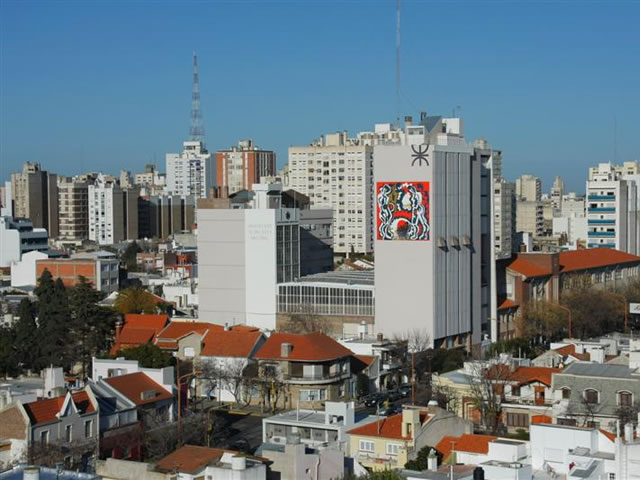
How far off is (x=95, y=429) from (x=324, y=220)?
5362 cm

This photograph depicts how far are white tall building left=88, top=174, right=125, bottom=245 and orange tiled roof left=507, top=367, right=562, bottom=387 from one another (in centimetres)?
12360

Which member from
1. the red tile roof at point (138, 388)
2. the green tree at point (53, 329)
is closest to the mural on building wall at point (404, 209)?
the green tree at point (53, 329)

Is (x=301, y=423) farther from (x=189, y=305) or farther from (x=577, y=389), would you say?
(x=189, y=305)

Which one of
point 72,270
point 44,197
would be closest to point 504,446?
point 72,270

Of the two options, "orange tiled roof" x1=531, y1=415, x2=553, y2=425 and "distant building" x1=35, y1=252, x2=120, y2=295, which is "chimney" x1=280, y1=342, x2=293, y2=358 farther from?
"distant building" x1=35, y1=252, x2=120, y2=295

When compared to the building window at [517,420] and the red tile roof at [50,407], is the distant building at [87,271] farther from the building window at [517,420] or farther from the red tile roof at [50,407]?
the red tile roof at [50,407]

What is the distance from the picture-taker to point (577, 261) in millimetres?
85875

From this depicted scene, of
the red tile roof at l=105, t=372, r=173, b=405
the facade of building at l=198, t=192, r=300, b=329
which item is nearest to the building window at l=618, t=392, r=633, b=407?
the red tile roof at l=105, t=372, r=173, b=405

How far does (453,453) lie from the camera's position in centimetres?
3025

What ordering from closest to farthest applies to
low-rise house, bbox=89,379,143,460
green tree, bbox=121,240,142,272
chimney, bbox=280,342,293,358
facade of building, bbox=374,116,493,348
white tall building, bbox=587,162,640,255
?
1. low-rise house, bbox=89,379,143,460
2. chimney, bbox=280,342,293,358
3. facade of building, bbox=374,116,493,348
4. white tall building, bbox=587,162,640,255
5. green tree, bbox=121,240,142,272

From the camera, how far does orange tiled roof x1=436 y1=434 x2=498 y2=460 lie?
3090 cm

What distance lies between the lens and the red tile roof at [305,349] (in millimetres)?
49906

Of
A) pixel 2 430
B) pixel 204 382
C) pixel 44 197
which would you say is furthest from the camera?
pixel 44 197

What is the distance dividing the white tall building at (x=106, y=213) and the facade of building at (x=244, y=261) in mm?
93754
